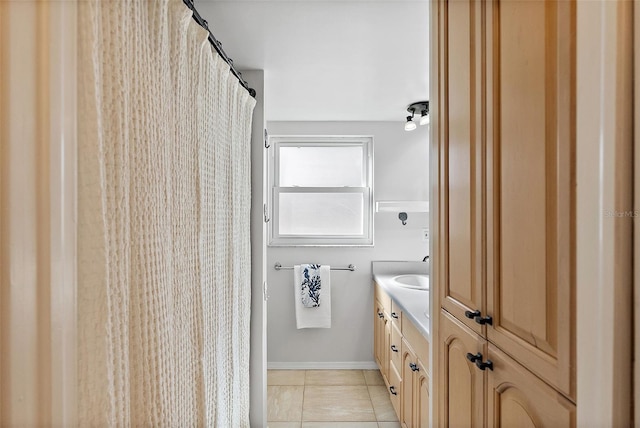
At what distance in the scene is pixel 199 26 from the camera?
4.06 feet

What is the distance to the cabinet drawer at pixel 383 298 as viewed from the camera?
272 cm

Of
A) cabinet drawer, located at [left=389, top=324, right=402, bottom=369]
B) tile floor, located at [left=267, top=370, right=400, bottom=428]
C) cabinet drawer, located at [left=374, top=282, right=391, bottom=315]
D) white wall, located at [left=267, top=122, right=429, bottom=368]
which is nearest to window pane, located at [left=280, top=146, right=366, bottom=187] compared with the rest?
white wall, located at [left=267, top=122, right=429, bottom=368]

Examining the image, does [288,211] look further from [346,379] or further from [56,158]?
[56,158]

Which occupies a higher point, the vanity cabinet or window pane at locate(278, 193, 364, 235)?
window pane at locate(278, 193, 364, 235)

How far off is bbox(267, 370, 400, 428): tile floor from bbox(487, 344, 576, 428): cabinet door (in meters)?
1.94

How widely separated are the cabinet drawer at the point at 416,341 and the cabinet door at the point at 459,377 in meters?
0.64

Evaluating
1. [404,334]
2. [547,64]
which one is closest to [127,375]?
[547,64]

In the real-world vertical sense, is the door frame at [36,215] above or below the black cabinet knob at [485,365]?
above

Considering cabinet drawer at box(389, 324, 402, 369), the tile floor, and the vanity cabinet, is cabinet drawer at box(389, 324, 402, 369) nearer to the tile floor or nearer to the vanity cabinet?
the vanity cabinet

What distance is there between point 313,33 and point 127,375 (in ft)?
5.09

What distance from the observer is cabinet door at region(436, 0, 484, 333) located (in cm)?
89

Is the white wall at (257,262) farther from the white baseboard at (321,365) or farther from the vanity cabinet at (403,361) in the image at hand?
the white baseboard at (321,365)

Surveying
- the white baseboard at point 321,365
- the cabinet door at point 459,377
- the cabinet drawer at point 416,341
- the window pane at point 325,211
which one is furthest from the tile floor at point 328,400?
the cabinet door at point 459,377

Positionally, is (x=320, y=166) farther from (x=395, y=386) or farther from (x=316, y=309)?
(x=395, y=386)
